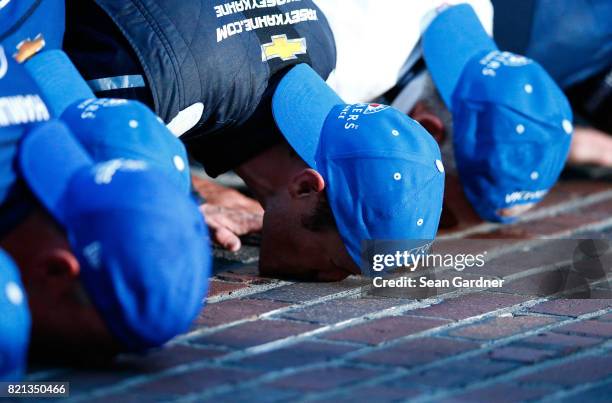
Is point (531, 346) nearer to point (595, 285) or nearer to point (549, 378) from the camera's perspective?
point (549, 378)

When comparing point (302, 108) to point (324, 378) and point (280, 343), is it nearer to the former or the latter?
point (280, 343)

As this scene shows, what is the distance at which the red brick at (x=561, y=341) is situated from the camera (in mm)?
2982

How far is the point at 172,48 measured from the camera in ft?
11.1

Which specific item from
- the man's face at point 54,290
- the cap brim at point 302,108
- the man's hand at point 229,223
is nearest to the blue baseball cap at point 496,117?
the cap brim at point 302,108

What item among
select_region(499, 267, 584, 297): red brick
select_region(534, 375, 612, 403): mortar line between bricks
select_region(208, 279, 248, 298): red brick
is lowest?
select_region(499, 267, 584, 297): red brick

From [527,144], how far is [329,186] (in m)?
0.94

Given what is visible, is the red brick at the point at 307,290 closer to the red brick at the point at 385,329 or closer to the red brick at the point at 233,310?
the red brick at the point at 233,310

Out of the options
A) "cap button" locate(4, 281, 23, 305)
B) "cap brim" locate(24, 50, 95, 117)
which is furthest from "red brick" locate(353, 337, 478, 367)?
"cap brim" locate(24, 50, 95, 117)

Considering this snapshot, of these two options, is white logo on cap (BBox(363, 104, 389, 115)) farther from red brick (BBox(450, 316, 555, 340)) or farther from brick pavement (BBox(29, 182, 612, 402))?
red brick (BBox(450, 316, 555, 340))

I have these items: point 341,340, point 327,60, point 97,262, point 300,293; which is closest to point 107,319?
point 97,262

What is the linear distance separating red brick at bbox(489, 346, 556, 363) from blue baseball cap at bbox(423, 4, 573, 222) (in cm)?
130

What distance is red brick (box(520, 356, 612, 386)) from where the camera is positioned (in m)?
2.70

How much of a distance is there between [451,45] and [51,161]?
6.61ft

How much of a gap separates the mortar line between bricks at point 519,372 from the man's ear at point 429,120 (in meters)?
1.48
